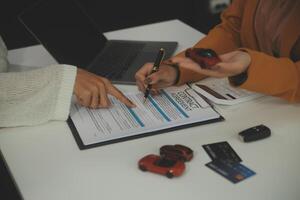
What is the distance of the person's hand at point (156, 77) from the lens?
1.19 m

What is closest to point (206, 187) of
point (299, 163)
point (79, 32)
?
point (299, 163)

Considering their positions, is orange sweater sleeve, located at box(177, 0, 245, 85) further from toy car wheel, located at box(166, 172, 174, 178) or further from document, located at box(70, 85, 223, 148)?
toy car wheel, located at box(166, 172, 174, 178)

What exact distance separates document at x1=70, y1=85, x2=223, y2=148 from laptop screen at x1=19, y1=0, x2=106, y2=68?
10.0 inches

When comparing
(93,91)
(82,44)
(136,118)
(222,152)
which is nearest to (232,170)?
(222,152)

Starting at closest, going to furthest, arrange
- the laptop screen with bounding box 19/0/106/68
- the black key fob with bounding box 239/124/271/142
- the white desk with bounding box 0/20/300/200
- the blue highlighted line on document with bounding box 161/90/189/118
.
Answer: the white desk with bounding box 0/20/300/200
the black key fob with bounding box 239/124/271/142
the blue highlighted line on document with bounding box 161/90/189/118
the laptop screen with bounding box 19/0/106/68

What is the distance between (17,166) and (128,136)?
24cm

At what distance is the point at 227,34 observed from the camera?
1446mm

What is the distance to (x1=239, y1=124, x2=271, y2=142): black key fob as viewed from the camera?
3.29 feet

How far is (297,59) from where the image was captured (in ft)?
4.13

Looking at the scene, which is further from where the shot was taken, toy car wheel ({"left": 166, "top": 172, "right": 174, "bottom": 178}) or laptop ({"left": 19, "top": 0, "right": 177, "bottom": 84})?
laptop ({"left": 19, "top": 0, "right": 177, "bottom": 84})

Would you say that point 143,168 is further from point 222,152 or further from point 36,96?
point 36,96

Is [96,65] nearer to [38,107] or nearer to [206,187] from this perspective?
[38,107]

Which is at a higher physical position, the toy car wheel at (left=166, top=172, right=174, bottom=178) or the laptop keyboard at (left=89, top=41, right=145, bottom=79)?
the toy car wheel at (left=166, top=172, right=174, bottom=178)

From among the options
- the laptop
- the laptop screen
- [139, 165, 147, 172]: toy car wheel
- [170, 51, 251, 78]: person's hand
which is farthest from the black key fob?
the laptop screen
